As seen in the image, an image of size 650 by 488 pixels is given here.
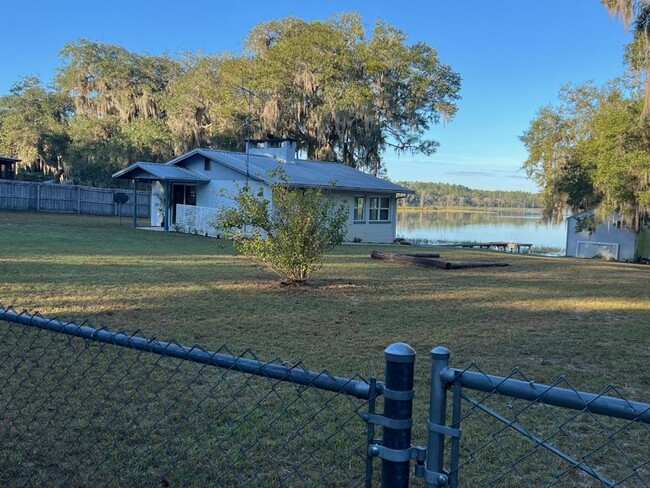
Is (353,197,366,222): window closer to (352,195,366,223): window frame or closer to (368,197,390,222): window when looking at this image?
(352,195,366,223): window frame

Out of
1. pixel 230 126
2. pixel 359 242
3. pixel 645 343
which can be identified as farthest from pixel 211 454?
pixel 230 126

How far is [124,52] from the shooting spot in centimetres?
4234

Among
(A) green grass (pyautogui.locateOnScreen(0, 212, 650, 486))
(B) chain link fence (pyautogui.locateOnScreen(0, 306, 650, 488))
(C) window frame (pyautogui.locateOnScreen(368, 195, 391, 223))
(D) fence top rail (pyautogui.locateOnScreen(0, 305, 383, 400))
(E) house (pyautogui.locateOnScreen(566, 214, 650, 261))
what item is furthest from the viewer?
(E) house (pyautogui.locateOnScreen(566, 214, 650, 261))

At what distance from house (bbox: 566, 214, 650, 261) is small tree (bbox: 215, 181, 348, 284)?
20263 millimetres

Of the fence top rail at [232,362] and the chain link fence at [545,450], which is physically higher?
the fence top rail at [232,362]

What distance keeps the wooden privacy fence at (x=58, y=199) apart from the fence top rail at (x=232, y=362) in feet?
111

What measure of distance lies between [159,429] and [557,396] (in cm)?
305

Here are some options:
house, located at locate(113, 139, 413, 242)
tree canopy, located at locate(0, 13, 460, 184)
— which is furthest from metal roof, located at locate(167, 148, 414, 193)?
tree canopy, located at locate(0, 13, 460, 184)

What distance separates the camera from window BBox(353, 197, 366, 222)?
25.6 metres

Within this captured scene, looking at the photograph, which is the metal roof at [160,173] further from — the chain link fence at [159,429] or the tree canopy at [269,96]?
the chain link fence at [159,429]

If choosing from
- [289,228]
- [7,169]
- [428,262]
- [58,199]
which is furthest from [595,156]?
[7,169]

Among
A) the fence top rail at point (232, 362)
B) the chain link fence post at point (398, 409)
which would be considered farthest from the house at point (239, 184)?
the chain link fence post at point (398, 409)

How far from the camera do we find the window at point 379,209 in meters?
26.4

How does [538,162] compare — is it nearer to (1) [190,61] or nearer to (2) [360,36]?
(2) [360,36]
